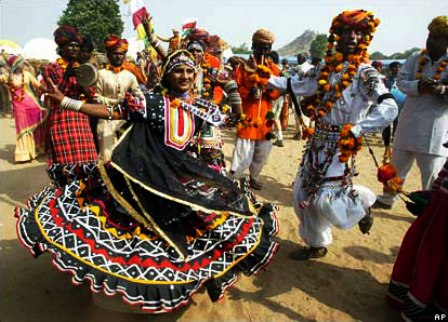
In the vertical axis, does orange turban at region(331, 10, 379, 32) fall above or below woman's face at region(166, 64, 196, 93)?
above

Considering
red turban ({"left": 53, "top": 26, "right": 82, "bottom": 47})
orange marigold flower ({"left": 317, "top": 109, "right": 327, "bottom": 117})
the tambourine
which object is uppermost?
red turban ({"left": 53, "top": 26, "right": 82, "bottom": 47})

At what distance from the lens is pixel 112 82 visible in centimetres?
555

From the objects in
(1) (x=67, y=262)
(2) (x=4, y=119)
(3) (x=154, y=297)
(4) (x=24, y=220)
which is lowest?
(2) (x=4, y=119)

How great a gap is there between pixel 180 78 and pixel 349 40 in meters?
1.64

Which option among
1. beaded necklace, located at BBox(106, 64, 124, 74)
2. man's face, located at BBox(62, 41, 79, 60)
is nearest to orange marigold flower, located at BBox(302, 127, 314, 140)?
man's face, located at BBox(62, 41, 79, 60)

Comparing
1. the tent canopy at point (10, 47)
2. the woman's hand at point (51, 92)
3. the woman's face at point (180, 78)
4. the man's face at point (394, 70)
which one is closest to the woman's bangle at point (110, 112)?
the woman's hand at point (51, 92)

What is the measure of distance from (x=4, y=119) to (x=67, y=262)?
1434 centimetres

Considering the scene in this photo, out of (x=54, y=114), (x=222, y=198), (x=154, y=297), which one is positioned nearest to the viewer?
(x=154, y=297)

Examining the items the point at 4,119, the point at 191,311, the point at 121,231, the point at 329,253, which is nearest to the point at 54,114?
the point at 121,231

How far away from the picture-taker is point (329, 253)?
3.99 m

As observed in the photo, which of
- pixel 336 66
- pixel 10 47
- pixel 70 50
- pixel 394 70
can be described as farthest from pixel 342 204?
pixel 10 47

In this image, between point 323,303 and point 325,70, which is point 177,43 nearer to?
point 325,70

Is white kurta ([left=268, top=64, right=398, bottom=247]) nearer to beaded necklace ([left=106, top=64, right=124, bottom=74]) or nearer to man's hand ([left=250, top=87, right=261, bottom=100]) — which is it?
man's hand ([left=250, top=87, right=261, bottom=100])

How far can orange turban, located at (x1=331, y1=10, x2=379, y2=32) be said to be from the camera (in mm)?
3166
